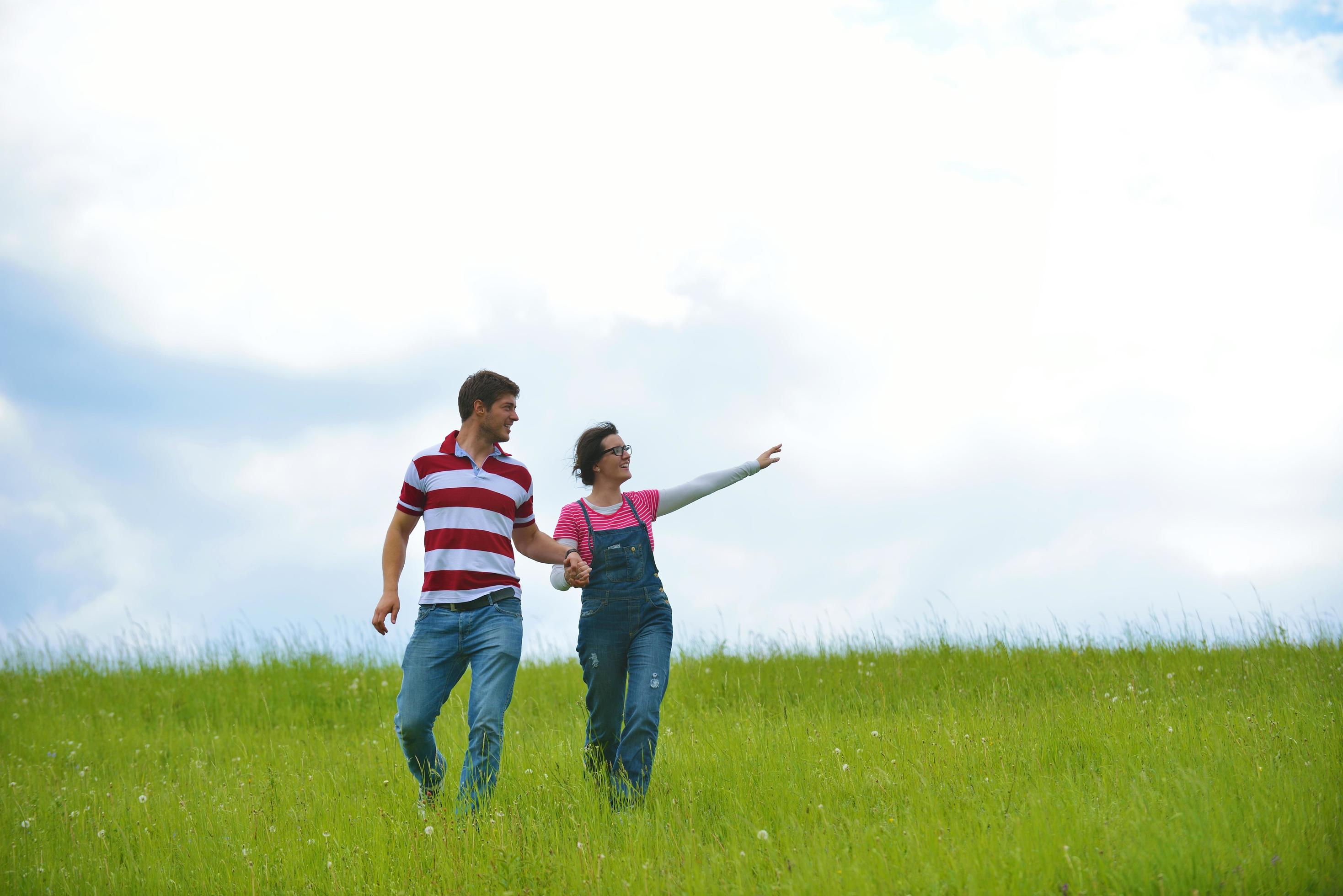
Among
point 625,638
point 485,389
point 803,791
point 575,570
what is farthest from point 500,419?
point 803,791

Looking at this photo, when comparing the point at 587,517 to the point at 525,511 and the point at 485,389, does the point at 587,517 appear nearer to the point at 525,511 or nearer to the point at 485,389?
the point at 525,511

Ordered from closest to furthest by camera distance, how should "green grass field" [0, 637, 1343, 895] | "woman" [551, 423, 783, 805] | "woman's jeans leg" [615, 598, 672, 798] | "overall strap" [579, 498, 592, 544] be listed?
"green grass field" [0, 637, 1343, 895], "woman's jeans leg" [615, 598, 672, 798], "woman" [551, 423, 783, 805], "overall strap" [579, 498, 592, 544]

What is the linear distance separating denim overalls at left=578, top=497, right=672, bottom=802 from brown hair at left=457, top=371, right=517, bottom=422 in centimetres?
127

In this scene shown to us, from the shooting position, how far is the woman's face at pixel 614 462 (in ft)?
24.2

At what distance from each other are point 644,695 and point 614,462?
1741mm

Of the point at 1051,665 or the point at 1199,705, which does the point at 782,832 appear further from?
the point at 1051,665

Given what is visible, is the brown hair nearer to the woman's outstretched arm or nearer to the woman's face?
the woman's face

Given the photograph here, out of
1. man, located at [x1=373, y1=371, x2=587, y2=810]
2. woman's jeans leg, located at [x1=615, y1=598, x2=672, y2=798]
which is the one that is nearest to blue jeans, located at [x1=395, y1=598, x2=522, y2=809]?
man, located at [x1=373, y1=371, x2=587, y2=810]

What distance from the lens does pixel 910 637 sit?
572 inches

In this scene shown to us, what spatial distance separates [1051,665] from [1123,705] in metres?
3.22

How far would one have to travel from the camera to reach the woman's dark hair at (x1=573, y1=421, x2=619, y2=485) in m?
7.44

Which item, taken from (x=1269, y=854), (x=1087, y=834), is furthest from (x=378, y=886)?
(x=1269, y=854)

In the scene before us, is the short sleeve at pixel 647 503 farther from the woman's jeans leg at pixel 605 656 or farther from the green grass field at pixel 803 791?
the green grass field at pixel 803 791

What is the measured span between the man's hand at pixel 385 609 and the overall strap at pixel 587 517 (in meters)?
1.51
